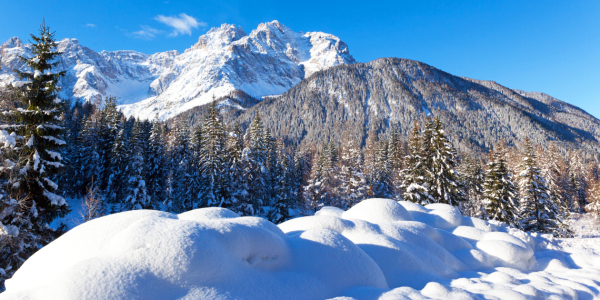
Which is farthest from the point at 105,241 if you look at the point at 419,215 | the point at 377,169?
the point at 377,169

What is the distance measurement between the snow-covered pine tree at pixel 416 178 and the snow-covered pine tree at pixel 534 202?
923cm

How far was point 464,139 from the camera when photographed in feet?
482

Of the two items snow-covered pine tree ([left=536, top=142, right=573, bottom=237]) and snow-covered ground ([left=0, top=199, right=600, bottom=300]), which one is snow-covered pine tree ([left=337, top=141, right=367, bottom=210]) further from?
snow-covered ground ([left=0, top=199, right=600, bottom=300])

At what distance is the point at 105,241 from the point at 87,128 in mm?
43158

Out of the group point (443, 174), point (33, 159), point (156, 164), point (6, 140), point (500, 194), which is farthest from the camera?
point (156, 164)

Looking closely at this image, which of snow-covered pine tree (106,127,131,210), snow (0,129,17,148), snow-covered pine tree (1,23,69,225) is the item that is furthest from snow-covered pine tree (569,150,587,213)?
snow-covered pine tree (106,127,131,210)

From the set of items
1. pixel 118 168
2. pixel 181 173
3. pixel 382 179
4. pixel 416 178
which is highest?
pixel 382 179

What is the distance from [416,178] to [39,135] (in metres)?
25.3

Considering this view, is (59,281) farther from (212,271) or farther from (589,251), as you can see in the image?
(589,251)

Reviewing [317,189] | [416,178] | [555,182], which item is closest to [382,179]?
[317,189]

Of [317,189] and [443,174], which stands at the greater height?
[443,174]

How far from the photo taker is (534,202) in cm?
2462

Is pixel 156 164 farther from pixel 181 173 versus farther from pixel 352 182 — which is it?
pixel 352 182

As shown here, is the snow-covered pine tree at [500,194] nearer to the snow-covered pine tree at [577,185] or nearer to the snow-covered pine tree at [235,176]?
the snow-covered pine tree at [235,176]
